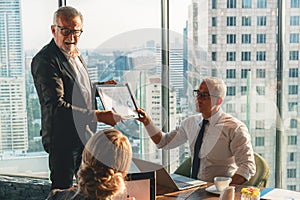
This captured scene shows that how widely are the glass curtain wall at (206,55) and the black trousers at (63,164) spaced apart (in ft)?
1.71

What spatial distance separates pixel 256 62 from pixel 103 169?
2.51 meters

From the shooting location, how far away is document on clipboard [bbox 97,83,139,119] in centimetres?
294

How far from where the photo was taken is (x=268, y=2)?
390 centimetres

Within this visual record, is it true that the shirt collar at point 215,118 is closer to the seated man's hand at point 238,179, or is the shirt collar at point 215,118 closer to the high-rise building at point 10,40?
the seated man's hand at point 238,179

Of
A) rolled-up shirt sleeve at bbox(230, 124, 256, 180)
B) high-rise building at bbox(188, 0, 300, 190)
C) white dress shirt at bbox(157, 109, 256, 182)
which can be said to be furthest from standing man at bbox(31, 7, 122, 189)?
high-rise building at bbox(188, 0, 300, 190)

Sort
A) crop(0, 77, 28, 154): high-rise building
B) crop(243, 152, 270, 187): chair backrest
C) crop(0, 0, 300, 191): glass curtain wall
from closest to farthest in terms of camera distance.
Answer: crop(243, 152, 270, 187): chair backrest
crop(0, 0, 300, 191): glass curtain wall
crop(0, 77, 28, 154): high-rise building

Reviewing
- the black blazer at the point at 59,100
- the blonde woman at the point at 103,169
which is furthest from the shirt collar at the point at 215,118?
the blonde woman at the point at 103,169

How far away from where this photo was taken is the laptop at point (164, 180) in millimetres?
2289

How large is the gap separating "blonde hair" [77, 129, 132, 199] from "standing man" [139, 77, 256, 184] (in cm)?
126

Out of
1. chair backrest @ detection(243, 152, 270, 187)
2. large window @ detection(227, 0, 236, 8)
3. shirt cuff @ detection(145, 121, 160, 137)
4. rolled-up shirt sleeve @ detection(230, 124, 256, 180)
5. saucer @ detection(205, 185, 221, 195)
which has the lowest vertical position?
chair backrest @ detection(243, 152, 270, 187)

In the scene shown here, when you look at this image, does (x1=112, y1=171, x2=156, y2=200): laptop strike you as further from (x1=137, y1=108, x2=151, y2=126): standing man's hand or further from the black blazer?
(x1=137, y1=108, x2=151, y2=126): standing man's hand

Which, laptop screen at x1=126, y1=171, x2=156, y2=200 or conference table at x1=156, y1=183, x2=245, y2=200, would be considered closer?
laptop screen at x1=126, y1=171, x2=156, y2=200

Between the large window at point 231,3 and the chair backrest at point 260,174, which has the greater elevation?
the large window at point 231,3

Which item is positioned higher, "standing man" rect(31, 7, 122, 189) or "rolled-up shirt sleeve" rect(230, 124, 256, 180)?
"standing man" rect(31, 7, 122, 189)
